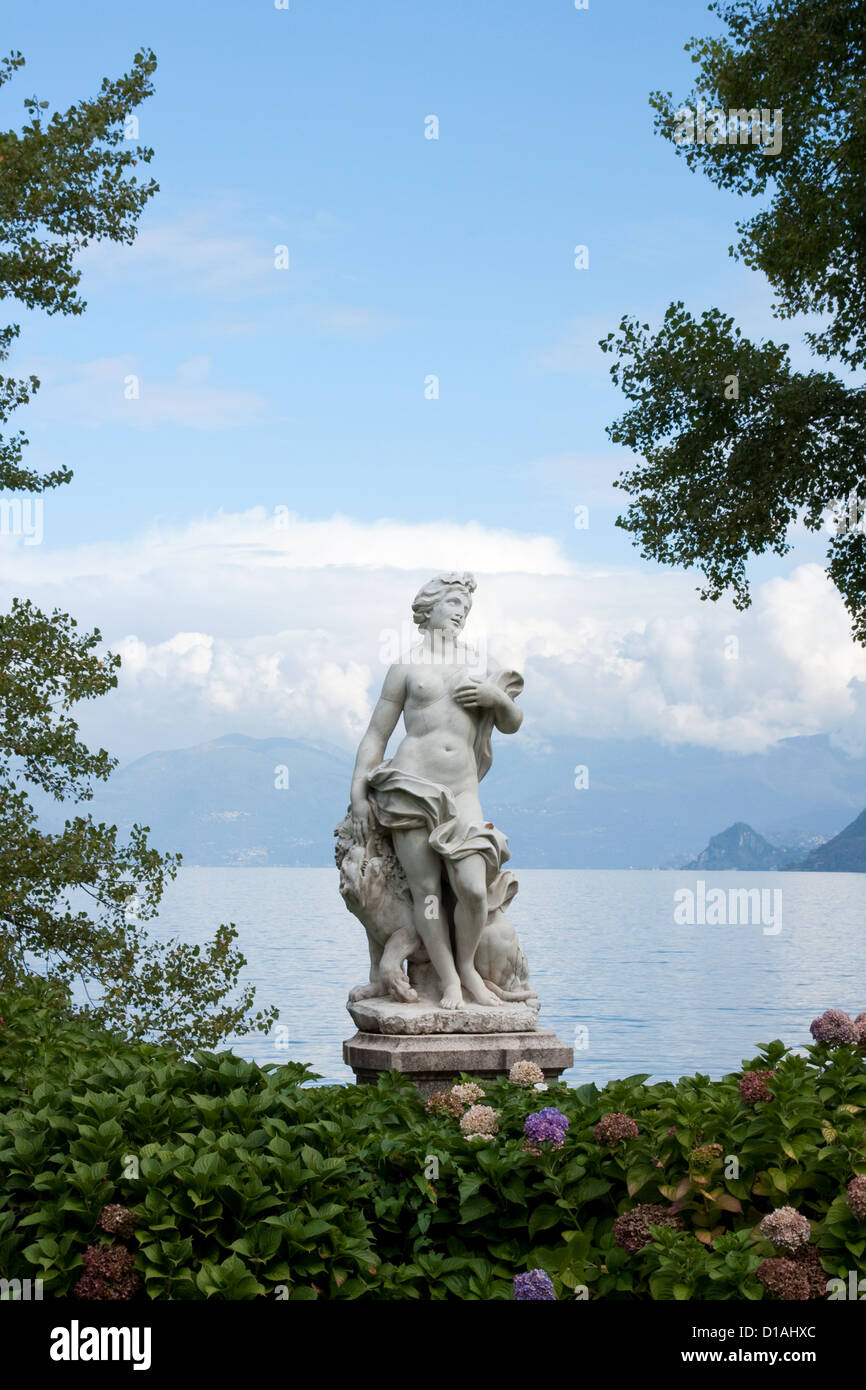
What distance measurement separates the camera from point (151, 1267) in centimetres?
354

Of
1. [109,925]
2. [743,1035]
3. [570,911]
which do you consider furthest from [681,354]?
[570,911]

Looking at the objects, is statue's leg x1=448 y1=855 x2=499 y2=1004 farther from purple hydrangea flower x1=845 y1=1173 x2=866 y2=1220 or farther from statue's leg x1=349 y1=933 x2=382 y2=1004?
purple hydrangea flower x1=845 y1=1173 x2=866 y2=1220

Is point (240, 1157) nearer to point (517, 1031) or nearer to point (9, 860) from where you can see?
point (517, 1031)

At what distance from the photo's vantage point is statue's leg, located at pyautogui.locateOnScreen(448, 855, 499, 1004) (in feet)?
20.9

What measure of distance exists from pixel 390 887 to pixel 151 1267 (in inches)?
126

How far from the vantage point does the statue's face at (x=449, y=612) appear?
688cm

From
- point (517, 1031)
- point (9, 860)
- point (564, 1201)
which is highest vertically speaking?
point (9, 860)

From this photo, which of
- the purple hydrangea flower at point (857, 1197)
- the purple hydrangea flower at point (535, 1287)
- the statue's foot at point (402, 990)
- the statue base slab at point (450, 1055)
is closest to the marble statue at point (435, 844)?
the statue's foot at point (402, 990)

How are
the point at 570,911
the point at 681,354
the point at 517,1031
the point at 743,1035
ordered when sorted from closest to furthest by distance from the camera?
the point at 517,1031 < the point at 681,354 < the point at 743,1035 < the point at 570,911

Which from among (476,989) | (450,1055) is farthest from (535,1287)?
(476,989)

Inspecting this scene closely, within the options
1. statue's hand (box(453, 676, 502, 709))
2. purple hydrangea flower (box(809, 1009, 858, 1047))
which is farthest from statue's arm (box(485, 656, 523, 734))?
purple hydrangea flower (box(809, 1009, 858, 1047))

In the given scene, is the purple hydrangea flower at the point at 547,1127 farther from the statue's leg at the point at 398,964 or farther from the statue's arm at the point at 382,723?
the statue's arm at the point at 382,723

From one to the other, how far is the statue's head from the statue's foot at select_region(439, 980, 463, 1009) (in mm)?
1757

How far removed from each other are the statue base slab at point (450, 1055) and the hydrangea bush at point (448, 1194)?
1.69 m
